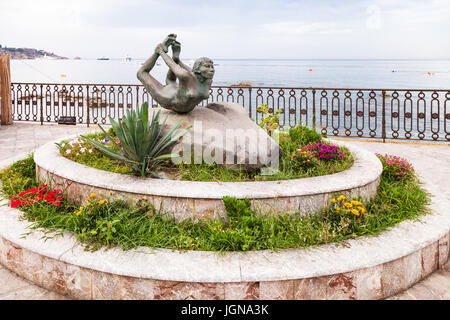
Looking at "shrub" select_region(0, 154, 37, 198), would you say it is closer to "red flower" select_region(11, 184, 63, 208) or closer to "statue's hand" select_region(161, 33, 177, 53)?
"red flower" select_region(11, 184, 63, 208)

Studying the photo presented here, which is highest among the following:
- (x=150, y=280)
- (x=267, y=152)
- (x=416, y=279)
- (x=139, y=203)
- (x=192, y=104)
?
(x=192, y=104)

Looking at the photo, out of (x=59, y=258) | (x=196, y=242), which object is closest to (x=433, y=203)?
(x=196, y=242)

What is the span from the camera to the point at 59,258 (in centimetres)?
242

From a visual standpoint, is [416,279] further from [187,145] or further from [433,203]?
[187,145]

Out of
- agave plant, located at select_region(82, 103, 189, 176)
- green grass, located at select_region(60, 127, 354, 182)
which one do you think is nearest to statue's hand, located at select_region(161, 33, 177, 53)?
agave plant, located at select_region(82, 103, 189, 176)

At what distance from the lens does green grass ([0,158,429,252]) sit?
254cm

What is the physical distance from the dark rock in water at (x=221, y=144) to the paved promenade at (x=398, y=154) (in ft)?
5.81

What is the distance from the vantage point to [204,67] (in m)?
3.89

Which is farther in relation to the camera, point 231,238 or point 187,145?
point 187,145

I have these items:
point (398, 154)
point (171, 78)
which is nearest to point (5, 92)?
point (171, 78)

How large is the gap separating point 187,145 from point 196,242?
1.30 m

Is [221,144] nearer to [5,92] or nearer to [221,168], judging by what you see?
[221,168]

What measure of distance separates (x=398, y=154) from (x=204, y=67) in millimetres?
4323

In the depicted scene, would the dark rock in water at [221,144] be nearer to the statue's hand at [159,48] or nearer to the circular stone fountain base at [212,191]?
the circular stone fountain base at [212,191]
